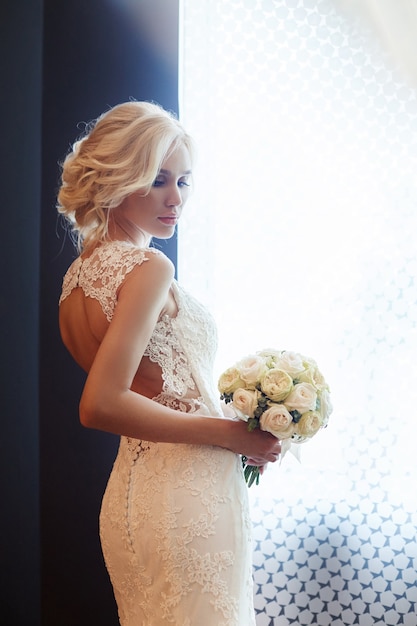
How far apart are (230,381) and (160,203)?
0.57m

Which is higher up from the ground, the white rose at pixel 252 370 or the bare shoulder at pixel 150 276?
the bare shoulder at pixel 150 276

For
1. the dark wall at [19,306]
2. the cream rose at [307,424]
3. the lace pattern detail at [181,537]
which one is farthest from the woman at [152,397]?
the dark wall at [19,306]

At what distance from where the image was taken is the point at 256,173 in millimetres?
2943

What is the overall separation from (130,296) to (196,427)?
0.36m

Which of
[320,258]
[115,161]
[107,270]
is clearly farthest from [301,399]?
[320,258]

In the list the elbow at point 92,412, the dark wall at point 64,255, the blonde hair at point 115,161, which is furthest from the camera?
the dark wall at point 64,255

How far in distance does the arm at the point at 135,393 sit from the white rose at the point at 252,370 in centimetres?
12

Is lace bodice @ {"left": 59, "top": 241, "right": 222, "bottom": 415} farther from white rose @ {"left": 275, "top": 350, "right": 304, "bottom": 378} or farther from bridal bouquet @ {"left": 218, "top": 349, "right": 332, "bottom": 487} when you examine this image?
white rose @ {"left": 275, "top": 350, "right": 304, "bottom": 378}

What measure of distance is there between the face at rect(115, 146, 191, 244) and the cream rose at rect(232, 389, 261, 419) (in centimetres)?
57

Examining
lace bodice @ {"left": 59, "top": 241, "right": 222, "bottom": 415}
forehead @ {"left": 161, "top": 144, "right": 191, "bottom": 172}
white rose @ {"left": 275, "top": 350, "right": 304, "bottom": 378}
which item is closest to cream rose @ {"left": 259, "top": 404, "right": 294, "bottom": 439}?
white rose @ {"left": 275, "top": 350, "right": 304, "bottom": 378}

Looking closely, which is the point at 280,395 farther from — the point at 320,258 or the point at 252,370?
the point at 320,258

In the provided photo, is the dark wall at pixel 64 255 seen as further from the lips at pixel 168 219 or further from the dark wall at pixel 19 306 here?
the lips at pixel 168 219

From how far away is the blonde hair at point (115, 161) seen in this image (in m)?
1.88

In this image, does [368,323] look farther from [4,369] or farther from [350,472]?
[4,369]
